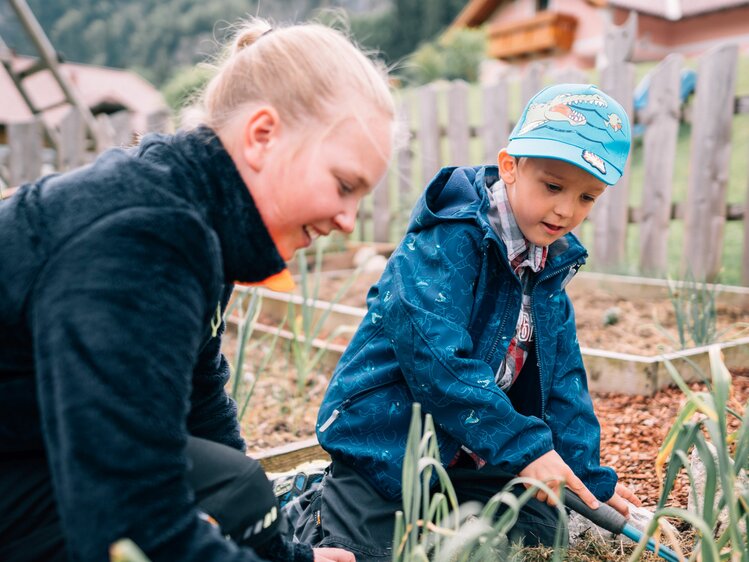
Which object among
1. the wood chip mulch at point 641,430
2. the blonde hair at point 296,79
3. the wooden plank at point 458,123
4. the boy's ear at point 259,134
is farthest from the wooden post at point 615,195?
the boy's ear at point 259,134

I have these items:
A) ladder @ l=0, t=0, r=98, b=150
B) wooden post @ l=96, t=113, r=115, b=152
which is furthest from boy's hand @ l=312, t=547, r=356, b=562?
ladder @ l=0, t=0, r=98, b=150

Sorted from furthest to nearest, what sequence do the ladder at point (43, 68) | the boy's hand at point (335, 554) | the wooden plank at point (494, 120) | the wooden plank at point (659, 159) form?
1. the ladder at point (43, 68)
2. the wooden plank at point (494, 120)
3. the wooden plank at point (659, 159)
4. the boy's hand at point (335, 554)

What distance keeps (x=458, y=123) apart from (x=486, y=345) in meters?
4.06

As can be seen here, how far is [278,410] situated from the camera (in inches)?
105

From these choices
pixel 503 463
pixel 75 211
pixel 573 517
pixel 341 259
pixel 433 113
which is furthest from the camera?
pixel 433 113

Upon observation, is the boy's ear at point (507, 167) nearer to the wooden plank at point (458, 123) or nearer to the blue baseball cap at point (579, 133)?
the blue baseball cap at point (579, 133)

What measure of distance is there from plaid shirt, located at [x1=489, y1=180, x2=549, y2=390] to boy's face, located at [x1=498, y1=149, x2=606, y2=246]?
3 centimetres

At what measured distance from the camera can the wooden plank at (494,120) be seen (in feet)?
16.6

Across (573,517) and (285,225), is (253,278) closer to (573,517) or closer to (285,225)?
(285,225)

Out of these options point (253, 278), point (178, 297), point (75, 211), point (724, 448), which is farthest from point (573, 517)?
point (75, 211)

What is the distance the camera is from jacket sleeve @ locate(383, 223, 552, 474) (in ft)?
4.84

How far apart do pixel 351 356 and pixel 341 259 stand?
10.8ft

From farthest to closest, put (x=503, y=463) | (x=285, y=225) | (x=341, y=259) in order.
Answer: (x=341, y=259) < (x=503, y=463) < (x=285, y=225)

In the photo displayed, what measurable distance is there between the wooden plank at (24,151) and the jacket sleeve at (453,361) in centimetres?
540
